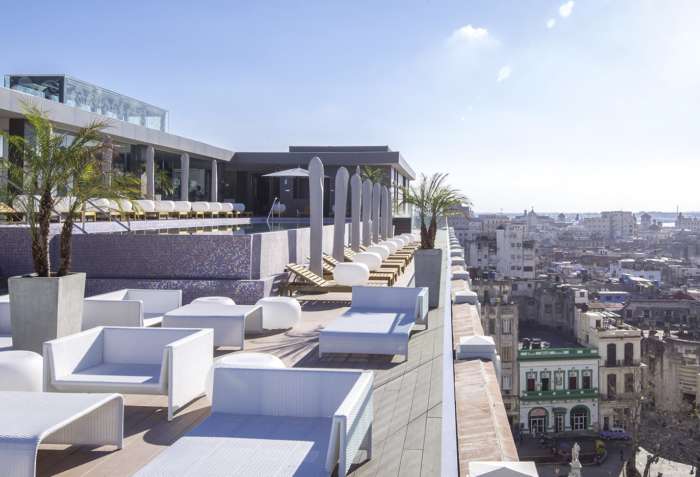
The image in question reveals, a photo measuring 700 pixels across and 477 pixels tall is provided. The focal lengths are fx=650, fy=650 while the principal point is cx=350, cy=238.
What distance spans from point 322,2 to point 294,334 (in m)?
10.8

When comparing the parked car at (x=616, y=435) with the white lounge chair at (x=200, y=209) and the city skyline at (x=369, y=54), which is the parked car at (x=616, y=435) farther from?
the white lounge chair at (x=200, y=209)

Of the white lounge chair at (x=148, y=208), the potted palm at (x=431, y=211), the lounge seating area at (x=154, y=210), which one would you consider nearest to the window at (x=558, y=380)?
the lounge seating area at (x=154, y=210)

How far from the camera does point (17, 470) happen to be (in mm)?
3098

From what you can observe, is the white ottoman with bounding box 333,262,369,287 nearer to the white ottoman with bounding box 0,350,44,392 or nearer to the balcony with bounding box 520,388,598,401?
the white ottoman with bounding box 0,350,44,392

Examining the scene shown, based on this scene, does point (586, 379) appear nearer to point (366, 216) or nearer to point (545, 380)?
point (545, 380)

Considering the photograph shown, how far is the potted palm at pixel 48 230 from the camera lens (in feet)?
20.0

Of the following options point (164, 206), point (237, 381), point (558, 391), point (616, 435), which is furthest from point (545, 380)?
point (237, 381)

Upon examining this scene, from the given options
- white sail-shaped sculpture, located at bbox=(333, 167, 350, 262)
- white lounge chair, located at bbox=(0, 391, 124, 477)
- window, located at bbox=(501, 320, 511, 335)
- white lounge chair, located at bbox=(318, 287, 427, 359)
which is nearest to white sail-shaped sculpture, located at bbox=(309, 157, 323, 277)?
white sail-shaped sculpture, located at bbox=(333, 167, 350, 262)

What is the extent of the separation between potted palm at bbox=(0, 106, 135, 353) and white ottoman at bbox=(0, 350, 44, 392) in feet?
4.12

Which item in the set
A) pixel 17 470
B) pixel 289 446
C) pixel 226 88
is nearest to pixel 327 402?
pixel 289 446

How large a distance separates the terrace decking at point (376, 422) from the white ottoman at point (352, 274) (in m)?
4.31

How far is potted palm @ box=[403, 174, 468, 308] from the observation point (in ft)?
32.2

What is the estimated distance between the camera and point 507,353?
53.4 m

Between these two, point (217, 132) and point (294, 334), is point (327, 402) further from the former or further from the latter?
point (217, 132)
